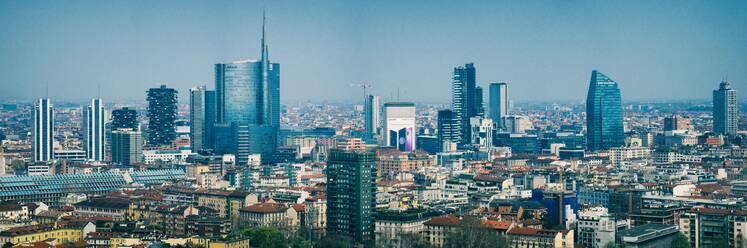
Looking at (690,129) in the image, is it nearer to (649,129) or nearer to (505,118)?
(649,129)

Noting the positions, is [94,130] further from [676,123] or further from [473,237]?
[473,237]

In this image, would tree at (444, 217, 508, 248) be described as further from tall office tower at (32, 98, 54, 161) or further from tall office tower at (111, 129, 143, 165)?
tall office tower at (111, 129, 143, 165)

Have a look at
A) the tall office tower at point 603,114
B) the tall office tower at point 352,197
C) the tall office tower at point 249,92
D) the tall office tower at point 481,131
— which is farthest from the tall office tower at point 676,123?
the tall office tower at point 352,197

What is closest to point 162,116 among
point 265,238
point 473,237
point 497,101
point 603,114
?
point 603,114

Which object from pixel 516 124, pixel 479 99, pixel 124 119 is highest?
pixel 479 99

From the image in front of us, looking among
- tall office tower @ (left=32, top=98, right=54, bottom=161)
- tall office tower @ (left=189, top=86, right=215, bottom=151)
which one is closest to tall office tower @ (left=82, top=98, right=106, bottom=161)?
tall office tower @ (left=32, top=98, right=54, bottom=161)
